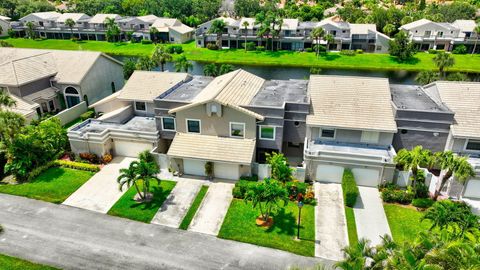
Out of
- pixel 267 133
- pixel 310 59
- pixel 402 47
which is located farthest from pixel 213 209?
pixel 402 47

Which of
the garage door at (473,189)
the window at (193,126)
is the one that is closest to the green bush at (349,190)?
the garage door at (473,189)

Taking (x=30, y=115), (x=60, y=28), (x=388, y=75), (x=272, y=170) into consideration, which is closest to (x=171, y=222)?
(x=272, y=170)

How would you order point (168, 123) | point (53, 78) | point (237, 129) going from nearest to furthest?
1. point (237, 129)
2. point (168, 123)
3. point (53, 78)

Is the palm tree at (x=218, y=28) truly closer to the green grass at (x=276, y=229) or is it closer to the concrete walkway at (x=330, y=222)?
the concrete walkway at (x=330, y=222)

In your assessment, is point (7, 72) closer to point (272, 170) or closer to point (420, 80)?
point (272, 170)

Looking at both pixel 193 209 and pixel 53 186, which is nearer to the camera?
pixel 193 209

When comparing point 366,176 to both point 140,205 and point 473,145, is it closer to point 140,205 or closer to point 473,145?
point 473,145
